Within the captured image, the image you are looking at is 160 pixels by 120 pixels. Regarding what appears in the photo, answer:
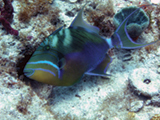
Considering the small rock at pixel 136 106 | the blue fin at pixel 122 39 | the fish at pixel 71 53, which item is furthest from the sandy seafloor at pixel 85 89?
the blue fin at pixel 122 39

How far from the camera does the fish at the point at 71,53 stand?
193 cm

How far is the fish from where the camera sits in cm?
193

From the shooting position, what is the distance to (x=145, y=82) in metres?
2.62

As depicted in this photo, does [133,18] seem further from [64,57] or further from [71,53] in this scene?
[64,57]

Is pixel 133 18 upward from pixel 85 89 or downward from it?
upward

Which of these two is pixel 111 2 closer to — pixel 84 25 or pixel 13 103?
pixel 84 25

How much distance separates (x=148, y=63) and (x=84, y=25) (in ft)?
6.23

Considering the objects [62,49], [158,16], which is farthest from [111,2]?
[62,49]

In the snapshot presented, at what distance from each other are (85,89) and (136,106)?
1.07 metres

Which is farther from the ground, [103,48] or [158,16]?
[158,16]

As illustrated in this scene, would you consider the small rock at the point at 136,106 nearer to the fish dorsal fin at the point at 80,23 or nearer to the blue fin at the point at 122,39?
the blue fin at the point at 122,39

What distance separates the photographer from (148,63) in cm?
298

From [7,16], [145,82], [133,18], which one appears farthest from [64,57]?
[133,18]

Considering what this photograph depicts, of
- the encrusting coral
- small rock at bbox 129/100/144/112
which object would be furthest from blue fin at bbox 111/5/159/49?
small rock at bbox 129/100/144/112
